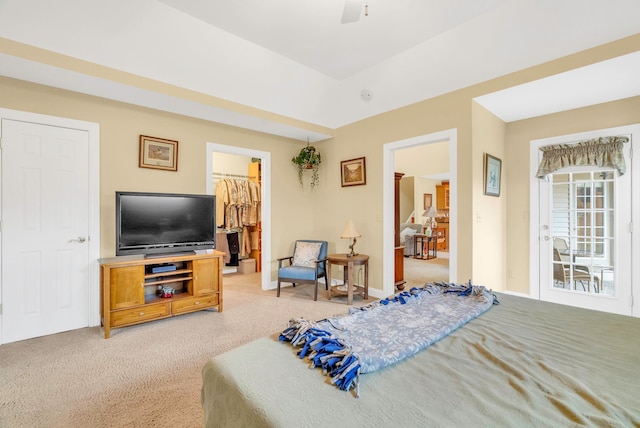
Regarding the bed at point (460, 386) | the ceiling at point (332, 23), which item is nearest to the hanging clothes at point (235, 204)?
the ceiling at point (332, 23)

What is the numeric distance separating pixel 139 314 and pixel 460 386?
3.19m

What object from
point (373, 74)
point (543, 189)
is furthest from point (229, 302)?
point (543, 189)

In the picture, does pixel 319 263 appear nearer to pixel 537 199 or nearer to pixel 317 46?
pixel 317 46

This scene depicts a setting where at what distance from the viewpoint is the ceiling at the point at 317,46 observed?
8.10 feet

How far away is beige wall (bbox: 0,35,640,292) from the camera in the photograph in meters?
3.04

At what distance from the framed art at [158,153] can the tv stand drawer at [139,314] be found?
64.5 inches

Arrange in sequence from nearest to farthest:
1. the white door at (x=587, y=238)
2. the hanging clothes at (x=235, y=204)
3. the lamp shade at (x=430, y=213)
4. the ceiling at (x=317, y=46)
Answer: the ceiling at (x=317, y=46) → the white door at (x=587, y=238) → the hanging clothes at (x=235, y=204) → the lamp shade at (x=430, y=213)

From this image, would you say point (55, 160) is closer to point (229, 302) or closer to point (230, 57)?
point (230, 57)

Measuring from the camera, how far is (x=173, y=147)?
12.3 ft

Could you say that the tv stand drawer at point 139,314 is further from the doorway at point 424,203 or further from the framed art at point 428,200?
the framed art at point 428,200

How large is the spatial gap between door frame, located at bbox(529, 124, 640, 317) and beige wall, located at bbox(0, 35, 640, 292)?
75 mm

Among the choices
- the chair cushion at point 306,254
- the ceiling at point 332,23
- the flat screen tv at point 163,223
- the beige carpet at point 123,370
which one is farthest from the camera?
the chair cushion at point 306,254

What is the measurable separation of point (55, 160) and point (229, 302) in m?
2.51

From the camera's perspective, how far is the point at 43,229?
2971 mm
